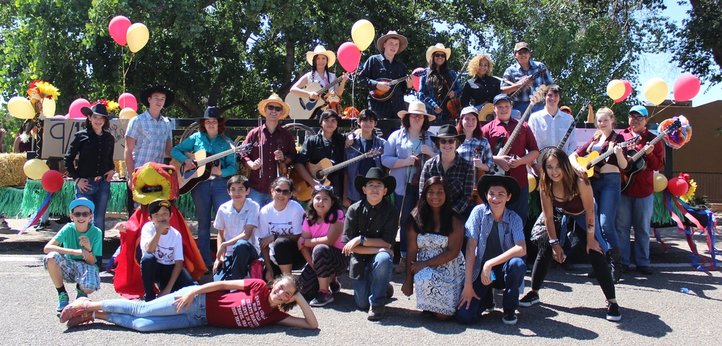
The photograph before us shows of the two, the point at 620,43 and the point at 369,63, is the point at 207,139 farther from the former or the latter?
the point at 620,43

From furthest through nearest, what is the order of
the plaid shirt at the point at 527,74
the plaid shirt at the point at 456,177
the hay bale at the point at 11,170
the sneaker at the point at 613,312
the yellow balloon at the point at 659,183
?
the hay bale at the point at 11,170 → the plaid shirt at the point at 527,74 → the yellow balloon at the point at 659,183 → the plaid shirt at the point at 456,177 → the sneaker at the point at 613,312

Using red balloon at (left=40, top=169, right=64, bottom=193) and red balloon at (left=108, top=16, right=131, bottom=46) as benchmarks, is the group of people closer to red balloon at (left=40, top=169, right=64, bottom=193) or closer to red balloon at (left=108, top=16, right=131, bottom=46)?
red balloon at (left=40, top=169, right=64, bottom=193)

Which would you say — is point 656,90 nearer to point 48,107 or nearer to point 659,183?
point 659,183

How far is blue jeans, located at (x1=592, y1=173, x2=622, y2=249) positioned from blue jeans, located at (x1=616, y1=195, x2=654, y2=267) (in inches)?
12.8

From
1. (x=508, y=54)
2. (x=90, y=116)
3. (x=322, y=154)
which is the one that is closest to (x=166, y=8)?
(x=90, y=116)

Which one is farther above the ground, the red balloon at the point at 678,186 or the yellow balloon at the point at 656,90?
the yellow balloon at the point at 656,90

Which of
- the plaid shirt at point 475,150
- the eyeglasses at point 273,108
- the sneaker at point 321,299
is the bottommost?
the sneaker at point 321,299

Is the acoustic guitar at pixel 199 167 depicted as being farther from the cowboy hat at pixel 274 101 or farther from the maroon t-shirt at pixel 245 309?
the maroon t-shirt at pixel 245 309

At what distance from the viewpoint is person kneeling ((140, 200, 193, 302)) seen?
5.41 metres

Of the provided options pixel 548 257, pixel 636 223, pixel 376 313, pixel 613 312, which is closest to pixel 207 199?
pixel 376 313

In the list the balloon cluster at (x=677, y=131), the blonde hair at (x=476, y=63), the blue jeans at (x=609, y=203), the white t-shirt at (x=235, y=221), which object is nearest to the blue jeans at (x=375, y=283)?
the white t-shirt at (x=235, y=221)

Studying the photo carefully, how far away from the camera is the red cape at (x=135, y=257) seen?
226 inches

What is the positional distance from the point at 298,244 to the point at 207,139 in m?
1.75

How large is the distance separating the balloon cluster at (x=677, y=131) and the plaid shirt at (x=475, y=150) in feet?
6.41
